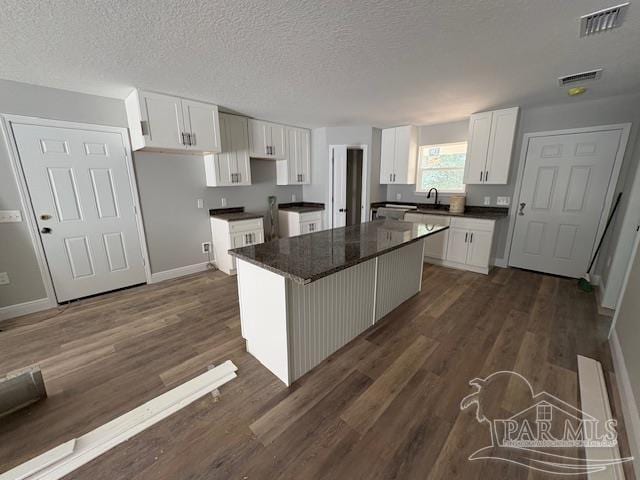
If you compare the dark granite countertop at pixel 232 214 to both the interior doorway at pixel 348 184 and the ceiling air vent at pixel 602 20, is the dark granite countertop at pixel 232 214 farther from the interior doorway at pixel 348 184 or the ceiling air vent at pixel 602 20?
the ceiling air vent at pixel 602 20

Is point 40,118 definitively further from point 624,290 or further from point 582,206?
point 582,206

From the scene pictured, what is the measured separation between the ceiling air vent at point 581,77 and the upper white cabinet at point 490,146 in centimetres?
88

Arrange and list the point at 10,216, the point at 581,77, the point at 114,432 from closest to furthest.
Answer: the point at 114,432, the point at 581,77, the point at 10,216

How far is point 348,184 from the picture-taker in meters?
4.95

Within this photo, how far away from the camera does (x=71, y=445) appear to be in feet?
4.41

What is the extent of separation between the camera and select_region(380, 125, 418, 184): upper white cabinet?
4477 mm

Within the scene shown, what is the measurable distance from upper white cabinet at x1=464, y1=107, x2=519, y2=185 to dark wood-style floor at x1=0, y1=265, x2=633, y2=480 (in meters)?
1.83

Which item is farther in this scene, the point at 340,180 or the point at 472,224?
the point at 340,180

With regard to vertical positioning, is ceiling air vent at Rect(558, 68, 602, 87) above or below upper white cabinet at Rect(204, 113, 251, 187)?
above

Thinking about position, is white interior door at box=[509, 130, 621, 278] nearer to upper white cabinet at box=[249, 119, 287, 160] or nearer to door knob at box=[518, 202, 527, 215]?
door knob at box=[518, 202, 527, 215]

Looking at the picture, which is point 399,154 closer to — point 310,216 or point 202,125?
point 310,216

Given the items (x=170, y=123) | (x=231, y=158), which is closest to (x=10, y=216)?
(x=170, y=123)

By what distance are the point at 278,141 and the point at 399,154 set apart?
7.34 ft

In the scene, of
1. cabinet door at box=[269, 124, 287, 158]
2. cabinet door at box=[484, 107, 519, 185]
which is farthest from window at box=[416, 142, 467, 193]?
cabinet door at box=[269, 124, 287, 158]
